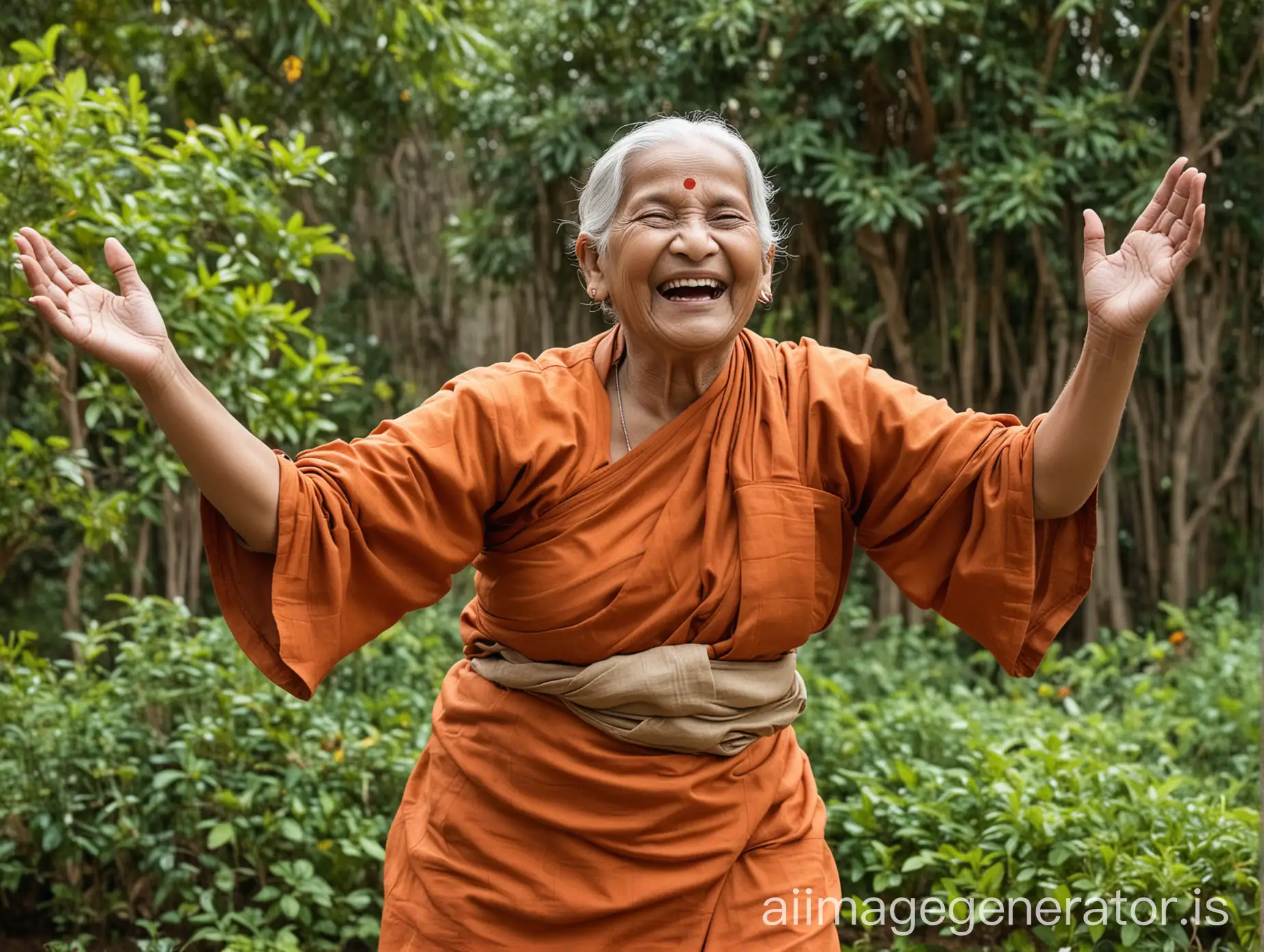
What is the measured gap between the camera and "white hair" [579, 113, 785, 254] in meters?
2.37

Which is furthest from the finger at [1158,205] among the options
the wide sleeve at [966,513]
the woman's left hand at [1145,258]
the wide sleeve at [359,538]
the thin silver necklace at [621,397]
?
the wide sleeve at [359,538]

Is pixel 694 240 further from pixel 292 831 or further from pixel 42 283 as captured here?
pixel 292 831

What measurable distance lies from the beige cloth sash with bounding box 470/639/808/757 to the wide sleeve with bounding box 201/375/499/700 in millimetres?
271

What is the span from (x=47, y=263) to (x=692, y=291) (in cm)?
106

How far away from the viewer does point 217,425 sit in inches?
77.3

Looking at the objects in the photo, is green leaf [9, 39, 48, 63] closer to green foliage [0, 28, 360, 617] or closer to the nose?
green foliage [0, 28, 360, 617]

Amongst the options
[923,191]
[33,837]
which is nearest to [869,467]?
[33,837]

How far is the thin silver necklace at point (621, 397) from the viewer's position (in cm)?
242

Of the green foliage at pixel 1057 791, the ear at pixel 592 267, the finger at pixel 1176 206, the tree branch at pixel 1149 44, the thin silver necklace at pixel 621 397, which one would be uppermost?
the tree branch at pixel 1149 44

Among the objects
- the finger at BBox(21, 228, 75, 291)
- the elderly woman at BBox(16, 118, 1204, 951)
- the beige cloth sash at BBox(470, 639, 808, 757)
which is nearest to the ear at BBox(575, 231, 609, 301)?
the elderly woman at BBox(16, 118, 1204, 951)

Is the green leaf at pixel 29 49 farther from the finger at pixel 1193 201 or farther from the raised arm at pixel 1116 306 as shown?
the finger at pixel 1193 201

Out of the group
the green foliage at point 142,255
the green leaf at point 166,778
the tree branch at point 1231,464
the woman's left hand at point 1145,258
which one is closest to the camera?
the woman's left hand at point 1145,258

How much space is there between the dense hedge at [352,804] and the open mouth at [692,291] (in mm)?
1714

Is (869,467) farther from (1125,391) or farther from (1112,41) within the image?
(1112,41)
